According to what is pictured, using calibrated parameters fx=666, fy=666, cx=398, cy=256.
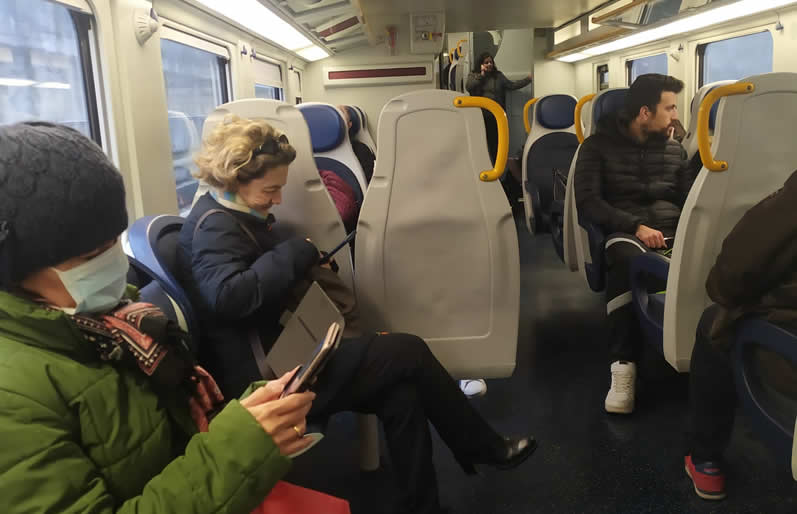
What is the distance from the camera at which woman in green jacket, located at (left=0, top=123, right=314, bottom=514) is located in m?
0.93

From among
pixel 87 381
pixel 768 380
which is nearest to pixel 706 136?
pixel 768 380

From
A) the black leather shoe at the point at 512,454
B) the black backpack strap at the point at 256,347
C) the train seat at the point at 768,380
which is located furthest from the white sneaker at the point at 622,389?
the black backpack strap at the point at 256,347

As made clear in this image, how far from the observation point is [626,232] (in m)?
3.12

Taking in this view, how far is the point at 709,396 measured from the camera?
2074 mm

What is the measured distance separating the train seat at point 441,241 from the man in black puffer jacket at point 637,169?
0.97 m

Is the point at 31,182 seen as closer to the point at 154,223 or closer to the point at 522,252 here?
the point at 154,223

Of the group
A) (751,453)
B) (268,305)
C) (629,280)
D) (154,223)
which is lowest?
(751,453)

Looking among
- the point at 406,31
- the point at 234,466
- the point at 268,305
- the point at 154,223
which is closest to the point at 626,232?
the point at 268,305

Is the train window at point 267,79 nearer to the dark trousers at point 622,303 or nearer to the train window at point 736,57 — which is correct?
the dark trousers at point 622,303

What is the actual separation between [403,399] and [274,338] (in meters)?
0.42

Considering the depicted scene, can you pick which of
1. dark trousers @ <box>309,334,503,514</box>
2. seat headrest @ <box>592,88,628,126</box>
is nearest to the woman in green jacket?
dark trousers @ <box>309,334,503,514</box>

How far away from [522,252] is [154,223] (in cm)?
490

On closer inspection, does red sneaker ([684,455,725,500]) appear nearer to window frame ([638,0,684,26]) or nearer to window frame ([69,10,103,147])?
window frame ([69,10,103,147])

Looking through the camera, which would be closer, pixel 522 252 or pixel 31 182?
pixel 31 182
